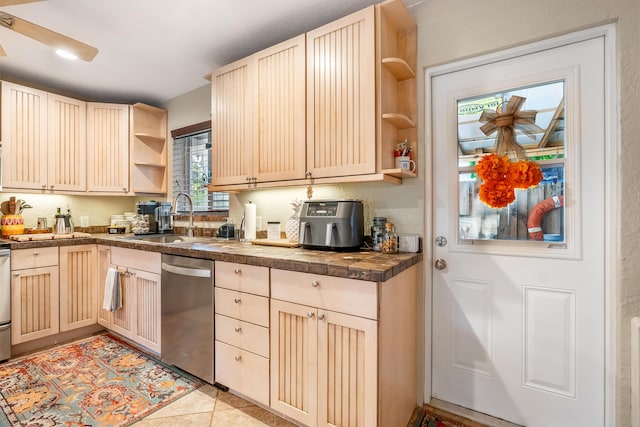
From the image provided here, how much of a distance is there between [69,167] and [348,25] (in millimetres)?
3155

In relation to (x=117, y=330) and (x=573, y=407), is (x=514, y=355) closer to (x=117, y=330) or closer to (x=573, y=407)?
(x=573, y=407)

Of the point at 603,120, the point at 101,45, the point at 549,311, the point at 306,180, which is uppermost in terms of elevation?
the point at 101,45

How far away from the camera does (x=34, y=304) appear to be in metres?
2.63

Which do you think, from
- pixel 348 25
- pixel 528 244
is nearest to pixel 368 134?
pixel 348 25

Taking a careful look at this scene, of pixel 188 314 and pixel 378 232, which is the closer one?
pixel 378 232

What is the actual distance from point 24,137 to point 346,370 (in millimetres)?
3531

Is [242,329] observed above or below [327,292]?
below

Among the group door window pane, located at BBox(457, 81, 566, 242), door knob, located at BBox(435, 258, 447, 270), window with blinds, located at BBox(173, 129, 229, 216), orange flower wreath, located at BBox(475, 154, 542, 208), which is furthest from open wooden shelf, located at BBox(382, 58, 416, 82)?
window with blinds, located at BBox(173, 129, 229, 216)

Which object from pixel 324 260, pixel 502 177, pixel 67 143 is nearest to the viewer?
pixel 324 260

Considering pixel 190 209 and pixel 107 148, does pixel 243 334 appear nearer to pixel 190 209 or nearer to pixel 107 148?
pixel 190 209

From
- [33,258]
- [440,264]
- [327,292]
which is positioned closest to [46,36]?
[33,258]

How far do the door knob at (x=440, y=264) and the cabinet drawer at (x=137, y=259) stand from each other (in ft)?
6.56

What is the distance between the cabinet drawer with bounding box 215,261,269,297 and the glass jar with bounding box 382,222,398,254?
0.74m

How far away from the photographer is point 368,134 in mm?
1775
